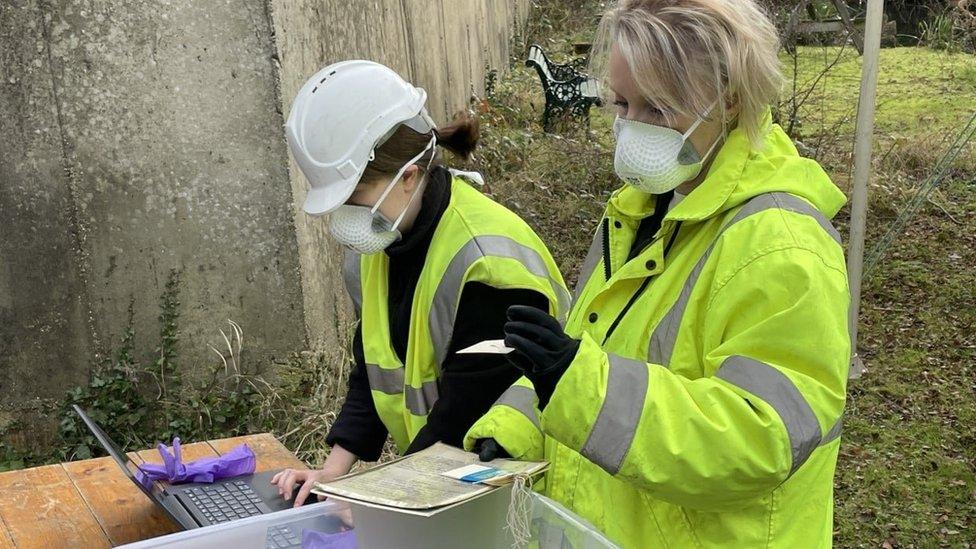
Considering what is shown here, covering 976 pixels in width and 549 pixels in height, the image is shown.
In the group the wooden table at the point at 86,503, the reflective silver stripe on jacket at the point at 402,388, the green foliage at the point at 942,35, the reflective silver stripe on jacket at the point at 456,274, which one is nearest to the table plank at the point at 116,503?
the wooden table at the point at 86,503

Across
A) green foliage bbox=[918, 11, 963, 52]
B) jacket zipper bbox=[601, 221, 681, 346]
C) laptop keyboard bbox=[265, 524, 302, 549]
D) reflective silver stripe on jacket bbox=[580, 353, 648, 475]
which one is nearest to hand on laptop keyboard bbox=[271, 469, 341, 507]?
laptop keyboard bbox=[265, 524, 302, 549]

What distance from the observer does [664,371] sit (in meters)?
1.30

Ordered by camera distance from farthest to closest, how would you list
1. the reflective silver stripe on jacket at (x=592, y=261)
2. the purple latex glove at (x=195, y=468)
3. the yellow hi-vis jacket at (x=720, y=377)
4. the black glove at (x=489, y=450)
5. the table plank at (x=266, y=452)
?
the table plank at (x=266, y=452)
the purple latex glove at (x=195, y=468)
the reflective silver stripe on jacket at (x=592, y=261)
the black glove at (x=489, y=450)
the yellow hi-vis jacket at (x=720, y=377)

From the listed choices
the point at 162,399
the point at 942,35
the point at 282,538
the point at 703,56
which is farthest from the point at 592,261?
the point at 942,35

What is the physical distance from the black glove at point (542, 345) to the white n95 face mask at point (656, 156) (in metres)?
Result: 0.37

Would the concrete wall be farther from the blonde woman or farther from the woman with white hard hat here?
the blonde woman

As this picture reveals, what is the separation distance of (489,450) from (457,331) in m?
0.45

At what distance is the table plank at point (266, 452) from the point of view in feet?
7.53

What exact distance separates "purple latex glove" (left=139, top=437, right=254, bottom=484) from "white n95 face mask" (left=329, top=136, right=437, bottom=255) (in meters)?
0.55

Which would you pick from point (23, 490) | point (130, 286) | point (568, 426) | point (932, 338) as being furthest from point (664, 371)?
point (932, 338)

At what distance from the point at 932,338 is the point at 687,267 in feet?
12.6

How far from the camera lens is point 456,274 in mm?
1964

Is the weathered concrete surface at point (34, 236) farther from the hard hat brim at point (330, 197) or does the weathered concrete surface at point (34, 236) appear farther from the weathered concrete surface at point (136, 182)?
the hard hat brim at point (330, 197)

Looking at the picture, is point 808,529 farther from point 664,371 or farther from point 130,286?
point 130,286
